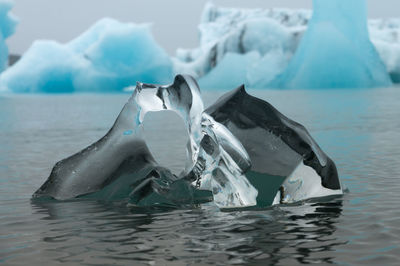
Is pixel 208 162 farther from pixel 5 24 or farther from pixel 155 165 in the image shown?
pixel 5 24

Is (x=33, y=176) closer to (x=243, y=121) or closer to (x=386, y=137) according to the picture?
(x=243, y=121)

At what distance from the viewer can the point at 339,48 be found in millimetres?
36438

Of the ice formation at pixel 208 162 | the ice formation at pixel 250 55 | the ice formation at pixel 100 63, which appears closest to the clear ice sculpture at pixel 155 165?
the ice formation at pixel 208 162

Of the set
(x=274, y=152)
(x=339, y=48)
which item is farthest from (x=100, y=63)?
(x=274, y=152)

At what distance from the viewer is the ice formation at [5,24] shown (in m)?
43.2

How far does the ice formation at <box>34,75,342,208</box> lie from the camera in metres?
5.09

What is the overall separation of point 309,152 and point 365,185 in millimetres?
980

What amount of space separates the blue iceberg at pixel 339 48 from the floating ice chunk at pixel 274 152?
32.1 metres

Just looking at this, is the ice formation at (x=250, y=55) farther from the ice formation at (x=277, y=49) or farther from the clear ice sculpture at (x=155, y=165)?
the clear ice sculpture at (x=155, y=165)

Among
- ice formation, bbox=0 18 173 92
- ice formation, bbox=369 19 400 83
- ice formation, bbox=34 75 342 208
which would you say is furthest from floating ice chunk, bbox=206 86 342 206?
ice formation, bbox=369 19 400 83

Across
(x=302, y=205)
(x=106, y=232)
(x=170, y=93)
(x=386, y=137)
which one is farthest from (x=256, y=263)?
(x=386, y=137)

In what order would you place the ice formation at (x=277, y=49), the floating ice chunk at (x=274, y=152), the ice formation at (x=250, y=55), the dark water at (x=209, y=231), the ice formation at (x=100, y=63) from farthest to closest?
the ice formation at (x=250, y=55) < the ice formation at (x=100, y=63) < the ice formation at (x=277, y=49) < the floating ice chunk at (x=274, y=152) < the dark water at (x=209, y=231)

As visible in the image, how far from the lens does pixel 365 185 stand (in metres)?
5.91

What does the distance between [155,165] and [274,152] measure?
1290 mm
